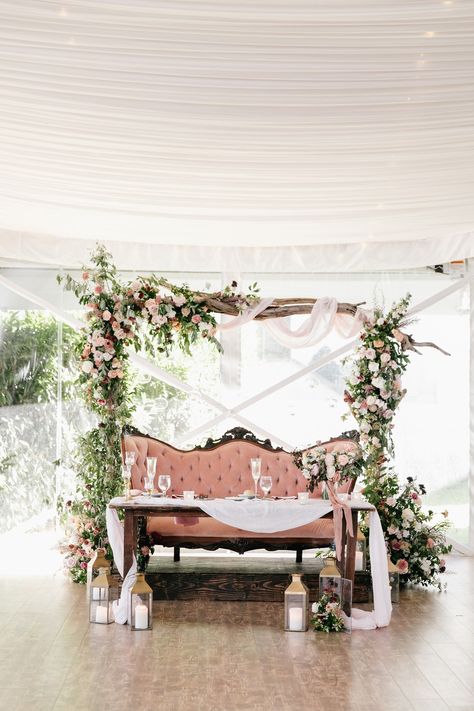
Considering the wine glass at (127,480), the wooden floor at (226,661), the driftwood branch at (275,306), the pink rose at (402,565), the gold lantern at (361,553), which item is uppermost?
the driftwood branch at (275,306)

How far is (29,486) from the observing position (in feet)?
30.9

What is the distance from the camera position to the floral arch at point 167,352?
769 centimetres

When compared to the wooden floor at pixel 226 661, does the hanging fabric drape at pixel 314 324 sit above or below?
above

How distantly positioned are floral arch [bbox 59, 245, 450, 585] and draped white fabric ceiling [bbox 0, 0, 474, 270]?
0.57 metres

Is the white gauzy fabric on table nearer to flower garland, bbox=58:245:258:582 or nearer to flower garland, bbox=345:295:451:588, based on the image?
flower garland, bbox=58:245:258:582

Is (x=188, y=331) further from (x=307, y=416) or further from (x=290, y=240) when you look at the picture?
(x=307, y=416)

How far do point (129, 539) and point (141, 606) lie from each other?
0.67 meters

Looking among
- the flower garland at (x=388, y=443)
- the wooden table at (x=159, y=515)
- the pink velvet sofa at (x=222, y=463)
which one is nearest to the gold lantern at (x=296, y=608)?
the wooden table at (x=159, y=515)

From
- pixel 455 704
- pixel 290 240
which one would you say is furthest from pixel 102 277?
pixel 455 704

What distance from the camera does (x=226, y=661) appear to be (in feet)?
17.8

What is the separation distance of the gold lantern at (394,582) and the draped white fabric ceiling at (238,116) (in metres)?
2.58

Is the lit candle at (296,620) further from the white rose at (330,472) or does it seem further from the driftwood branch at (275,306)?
the driftwood branch at (275,306)

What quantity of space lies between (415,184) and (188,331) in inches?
105

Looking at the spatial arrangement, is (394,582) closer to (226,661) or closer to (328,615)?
(328,615)
